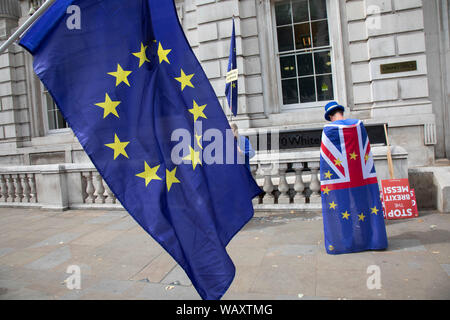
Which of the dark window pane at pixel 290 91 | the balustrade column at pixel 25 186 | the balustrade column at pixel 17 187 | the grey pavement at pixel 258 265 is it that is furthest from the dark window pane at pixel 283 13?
the balustrade column at pixel 17 187

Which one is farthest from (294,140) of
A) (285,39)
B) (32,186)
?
(32,186)

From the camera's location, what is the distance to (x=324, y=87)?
1026 centimetres

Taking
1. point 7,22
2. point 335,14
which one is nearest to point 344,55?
point 335,14

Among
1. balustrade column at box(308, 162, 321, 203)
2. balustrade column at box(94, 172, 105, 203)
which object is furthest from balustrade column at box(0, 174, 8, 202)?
balustrade column at box(308, 162, 321, 203)

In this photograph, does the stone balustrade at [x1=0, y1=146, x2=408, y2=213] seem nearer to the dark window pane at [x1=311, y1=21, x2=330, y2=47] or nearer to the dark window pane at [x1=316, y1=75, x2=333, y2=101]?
the dark window pane at [x1=316, y1=75, x2=333, y2=101]

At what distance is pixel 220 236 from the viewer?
242 cm

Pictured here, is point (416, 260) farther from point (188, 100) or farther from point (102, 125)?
point (102, 125)

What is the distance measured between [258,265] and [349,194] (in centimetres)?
143

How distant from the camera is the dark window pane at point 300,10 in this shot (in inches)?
406

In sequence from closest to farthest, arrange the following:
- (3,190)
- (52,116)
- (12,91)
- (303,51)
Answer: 1. (3,190)
2. (303,51)
3. (12,91)
4. (52,116)

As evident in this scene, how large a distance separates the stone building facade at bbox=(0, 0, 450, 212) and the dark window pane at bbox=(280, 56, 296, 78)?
3cm

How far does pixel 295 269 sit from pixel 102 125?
9.00 feet

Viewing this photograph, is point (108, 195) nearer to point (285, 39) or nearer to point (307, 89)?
point (307, 89)

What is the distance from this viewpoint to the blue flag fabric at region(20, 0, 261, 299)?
2127mm
